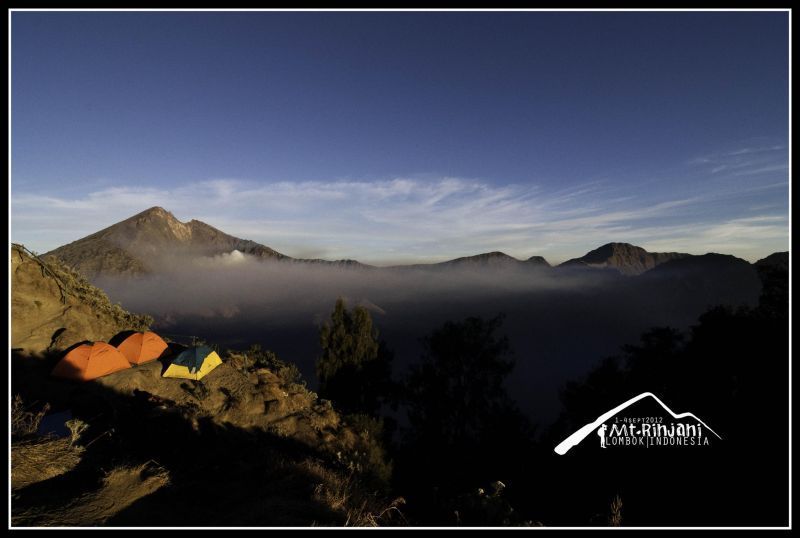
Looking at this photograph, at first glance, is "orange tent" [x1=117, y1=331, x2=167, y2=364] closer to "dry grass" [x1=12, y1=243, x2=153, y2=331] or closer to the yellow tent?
the yellow tent

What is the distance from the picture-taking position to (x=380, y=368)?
93.1 feet

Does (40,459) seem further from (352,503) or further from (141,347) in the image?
(141,347)

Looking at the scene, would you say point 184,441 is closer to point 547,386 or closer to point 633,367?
point 633,367

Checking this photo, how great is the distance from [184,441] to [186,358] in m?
9.41

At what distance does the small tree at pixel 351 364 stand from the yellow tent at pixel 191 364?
9202mm

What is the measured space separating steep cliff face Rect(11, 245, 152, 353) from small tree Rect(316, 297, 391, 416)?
13.0 metres

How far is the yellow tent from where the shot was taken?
17.7 m

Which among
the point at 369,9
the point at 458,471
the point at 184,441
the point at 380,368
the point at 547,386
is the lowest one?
the point at 547,386

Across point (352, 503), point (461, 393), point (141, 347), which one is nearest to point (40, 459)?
point (352, 503)

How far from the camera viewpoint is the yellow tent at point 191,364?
17.7 meters

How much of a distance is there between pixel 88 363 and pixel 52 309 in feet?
16.2

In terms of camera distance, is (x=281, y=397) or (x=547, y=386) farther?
(x=547, y=386)

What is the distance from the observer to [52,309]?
17969 mm

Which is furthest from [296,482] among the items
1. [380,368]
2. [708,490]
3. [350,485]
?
[380,368]
